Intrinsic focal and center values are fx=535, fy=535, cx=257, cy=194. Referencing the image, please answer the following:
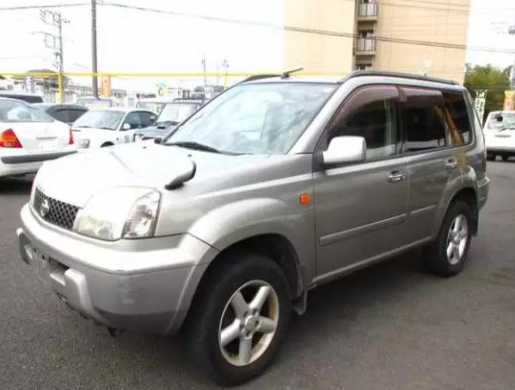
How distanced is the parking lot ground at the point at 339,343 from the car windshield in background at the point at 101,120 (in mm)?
7747

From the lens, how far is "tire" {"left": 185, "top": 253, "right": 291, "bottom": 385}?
9.41ft

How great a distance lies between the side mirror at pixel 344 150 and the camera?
3.31m

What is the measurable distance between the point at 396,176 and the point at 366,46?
47.2m

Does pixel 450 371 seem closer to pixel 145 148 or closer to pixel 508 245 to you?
pixel 145 148

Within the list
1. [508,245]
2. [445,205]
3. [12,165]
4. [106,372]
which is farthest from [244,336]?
[12,165]

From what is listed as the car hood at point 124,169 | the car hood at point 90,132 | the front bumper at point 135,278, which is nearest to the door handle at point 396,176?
the car hood at point 124,169

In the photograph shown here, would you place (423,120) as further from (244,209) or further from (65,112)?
(65,112)

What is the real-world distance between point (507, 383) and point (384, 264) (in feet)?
7.51

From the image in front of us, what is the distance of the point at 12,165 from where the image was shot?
27.0ft

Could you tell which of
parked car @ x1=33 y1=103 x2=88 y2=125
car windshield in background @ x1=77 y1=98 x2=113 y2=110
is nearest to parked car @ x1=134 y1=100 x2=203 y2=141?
parked car @ x1=33 y1=103 x2=88 y2=125

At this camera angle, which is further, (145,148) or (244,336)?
(145,148)

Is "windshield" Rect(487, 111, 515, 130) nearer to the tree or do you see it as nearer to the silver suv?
the silver suv

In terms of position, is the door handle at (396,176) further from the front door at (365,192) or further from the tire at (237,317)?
the tire at (237,317)

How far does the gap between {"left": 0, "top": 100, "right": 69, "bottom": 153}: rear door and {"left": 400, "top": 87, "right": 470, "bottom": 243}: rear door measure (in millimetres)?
6272
